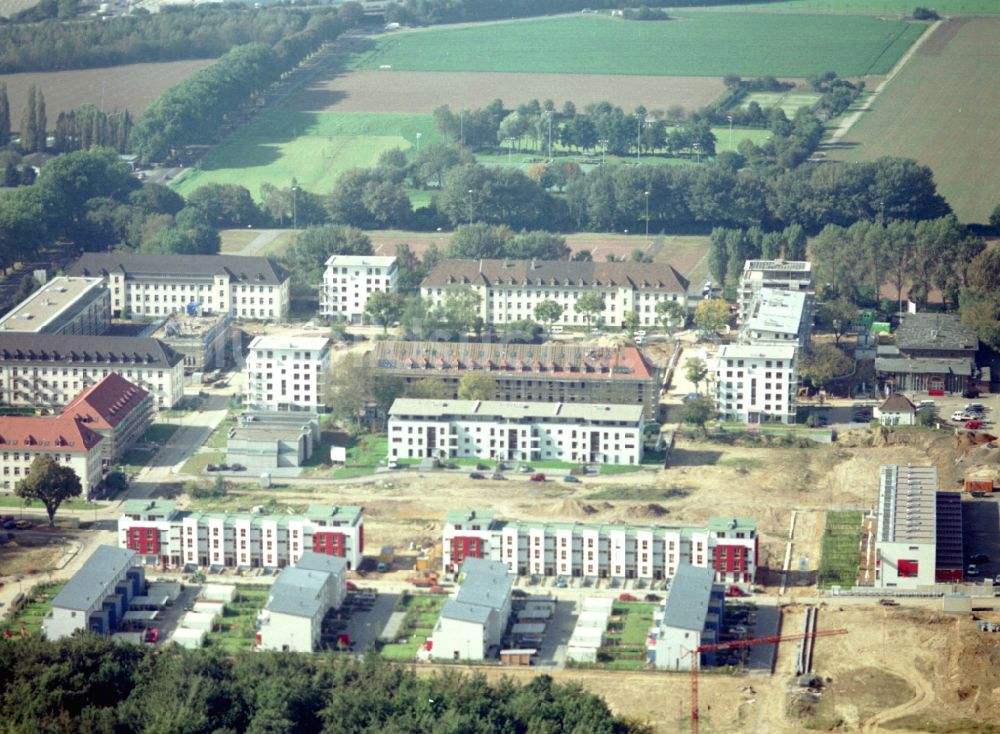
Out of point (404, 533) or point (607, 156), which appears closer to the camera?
point (404, 533)

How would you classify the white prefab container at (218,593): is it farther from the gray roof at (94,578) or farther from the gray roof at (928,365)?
the gray roof at (928,365)

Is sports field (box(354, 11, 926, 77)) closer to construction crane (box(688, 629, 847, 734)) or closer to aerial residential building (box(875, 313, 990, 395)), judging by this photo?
aerial residential building (box(875, 313, 990, 395))

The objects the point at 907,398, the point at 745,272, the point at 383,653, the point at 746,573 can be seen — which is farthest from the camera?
the point at 745,272

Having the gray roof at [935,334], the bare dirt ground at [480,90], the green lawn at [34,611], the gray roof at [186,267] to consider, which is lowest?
the green lawn at [34,611]

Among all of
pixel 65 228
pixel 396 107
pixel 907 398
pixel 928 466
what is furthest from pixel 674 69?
pixel 928 466

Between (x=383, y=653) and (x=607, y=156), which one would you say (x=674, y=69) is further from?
(x=383, y=653)

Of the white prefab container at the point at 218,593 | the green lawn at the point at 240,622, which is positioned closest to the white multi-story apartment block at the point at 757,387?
the green lawn at the point at 240,622

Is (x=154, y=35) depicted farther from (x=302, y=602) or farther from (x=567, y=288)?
(x=302, y=602)
